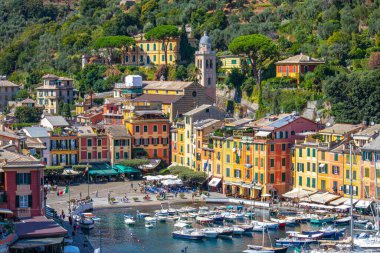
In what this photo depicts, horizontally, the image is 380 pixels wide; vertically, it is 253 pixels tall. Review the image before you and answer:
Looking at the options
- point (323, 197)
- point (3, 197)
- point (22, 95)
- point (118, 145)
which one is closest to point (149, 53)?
point (22, 95)

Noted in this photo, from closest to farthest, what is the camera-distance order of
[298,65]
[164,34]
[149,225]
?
[149,225], [298,65], [164,34]

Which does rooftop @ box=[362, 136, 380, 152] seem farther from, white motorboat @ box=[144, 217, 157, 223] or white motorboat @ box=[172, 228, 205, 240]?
white motorboat @ box=[144, 217, 157, 223]

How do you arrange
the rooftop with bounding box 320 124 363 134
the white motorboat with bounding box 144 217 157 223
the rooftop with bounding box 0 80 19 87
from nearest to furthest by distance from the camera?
the white motorboat with bounding box 144 217 157 223
the rooftop with bounding box 320 124 363 134
the rooftop with bounding box 0 80 19 87

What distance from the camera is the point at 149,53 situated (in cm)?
13388

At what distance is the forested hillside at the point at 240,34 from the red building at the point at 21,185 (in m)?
41.1

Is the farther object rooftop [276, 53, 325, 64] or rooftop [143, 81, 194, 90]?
rooftop [143, 81, 194, 90]

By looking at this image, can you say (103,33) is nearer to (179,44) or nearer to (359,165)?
(179,44)

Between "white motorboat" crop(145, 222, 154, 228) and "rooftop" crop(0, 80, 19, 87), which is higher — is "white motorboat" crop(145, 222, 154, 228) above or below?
below

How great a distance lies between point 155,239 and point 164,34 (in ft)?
199

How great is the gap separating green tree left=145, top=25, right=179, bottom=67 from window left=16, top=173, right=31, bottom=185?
238ft

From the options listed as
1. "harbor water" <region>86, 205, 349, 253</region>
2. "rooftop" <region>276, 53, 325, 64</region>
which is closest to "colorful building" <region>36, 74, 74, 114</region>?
"rooftop" <region>276, 53, 325, 64</region>

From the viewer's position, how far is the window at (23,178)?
58469 mm

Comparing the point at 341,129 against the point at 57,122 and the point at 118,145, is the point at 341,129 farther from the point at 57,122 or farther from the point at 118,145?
the point at 57,122

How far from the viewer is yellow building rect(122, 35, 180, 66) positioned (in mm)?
131875
